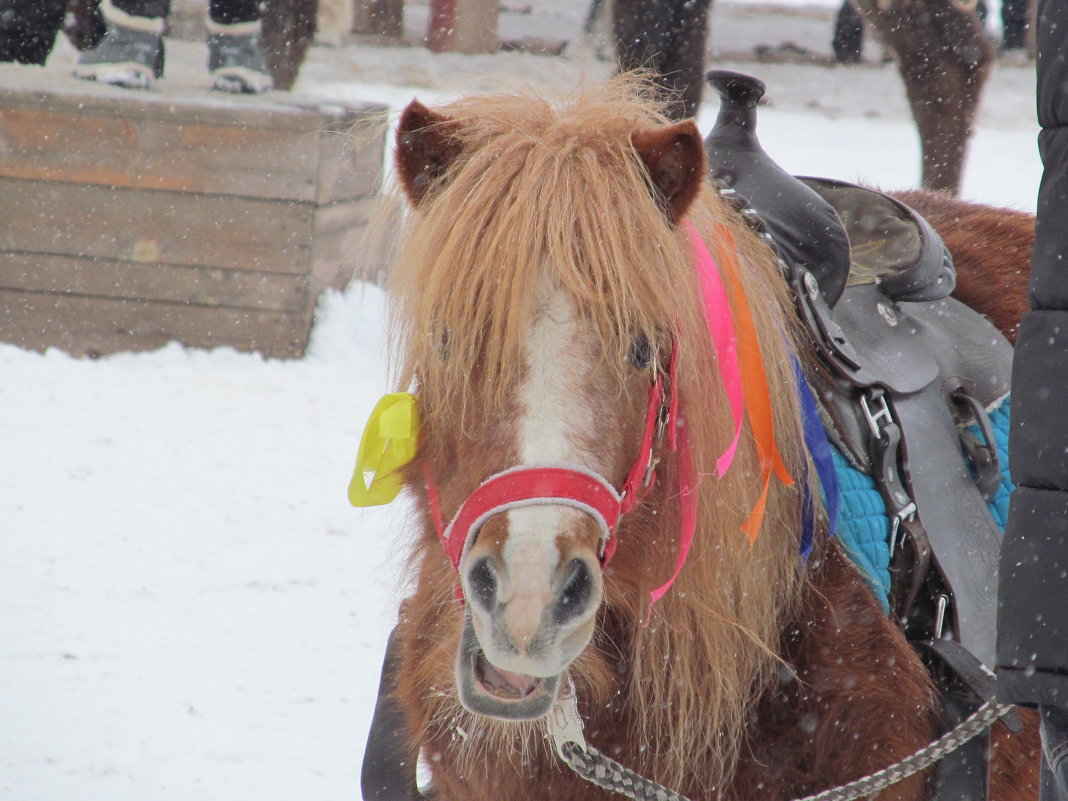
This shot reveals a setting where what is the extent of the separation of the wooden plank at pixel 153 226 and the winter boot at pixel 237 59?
0.83 metres

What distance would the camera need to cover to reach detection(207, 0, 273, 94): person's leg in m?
5.30

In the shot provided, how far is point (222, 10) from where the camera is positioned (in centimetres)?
534

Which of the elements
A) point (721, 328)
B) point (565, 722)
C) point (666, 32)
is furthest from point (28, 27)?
point (565, 722)

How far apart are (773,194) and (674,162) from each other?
510mm

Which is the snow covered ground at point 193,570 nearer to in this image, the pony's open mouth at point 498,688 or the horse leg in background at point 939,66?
the pony's open mouth at point 498,688

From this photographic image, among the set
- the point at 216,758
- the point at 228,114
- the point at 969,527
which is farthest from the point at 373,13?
the point at 969,527

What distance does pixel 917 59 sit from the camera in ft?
18.5

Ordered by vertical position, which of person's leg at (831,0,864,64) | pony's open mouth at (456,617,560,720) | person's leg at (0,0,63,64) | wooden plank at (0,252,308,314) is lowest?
wooden plank at (0,252,308,314)

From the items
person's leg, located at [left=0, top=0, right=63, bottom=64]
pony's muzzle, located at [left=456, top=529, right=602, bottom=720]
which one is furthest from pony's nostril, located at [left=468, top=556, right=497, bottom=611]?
person's leg, located at [left=0, top=0, right=63, bottom=64]

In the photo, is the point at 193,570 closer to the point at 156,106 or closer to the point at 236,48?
the point at 156,106

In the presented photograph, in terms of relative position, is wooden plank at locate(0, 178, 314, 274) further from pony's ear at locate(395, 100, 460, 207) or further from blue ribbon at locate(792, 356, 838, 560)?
blue ribbon at locate(792, 356, 838, 560)

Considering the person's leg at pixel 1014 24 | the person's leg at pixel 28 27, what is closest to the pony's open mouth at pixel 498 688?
the person's leg at pixel 28 27

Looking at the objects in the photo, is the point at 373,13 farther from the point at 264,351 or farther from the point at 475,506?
the point at 475,506

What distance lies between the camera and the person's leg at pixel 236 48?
17.4ft
